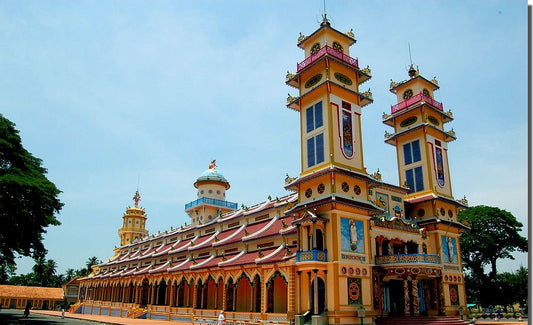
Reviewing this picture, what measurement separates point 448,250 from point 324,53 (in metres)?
19.1

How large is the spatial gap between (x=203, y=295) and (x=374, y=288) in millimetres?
15883

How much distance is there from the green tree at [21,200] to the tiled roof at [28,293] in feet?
173

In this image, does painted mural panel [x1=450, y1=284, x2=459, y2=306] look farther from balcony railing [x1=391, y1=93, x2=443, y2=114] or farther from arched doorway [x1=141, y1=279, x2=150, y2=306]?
arched doorway [x1=141, y1=279, x2=150, y2=306]

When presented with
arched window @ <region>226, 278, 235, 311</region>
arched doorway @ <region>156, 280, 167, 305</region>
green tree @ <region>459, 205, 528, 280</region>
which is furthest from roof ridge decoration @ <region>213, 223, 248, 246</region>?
green tree @ <region>459, 205, 528, 280</region>

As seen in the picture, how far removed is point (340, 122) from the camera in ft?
98.7

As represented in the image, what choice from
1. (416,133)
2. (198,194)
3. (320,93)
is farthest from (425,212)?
(198,194)

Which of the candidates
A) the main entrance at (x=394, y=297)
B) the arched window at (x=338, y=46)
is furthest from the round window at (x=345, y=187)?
the arched window at (x=338, y=46)

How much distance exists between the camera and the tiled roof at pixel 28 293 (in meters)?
77.3

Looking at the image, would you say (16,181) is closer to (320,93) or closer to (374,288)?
(320,93)

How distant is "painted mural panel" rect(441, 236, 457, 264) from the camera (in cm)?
3331

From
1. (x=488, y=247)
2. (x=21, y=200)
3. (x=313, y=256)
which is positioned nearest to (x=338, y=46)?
(x=313, y=256)

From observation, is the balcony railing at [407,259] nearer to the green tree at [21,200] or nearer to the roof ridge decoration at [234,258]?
the roof ridge decoration at [234,258]

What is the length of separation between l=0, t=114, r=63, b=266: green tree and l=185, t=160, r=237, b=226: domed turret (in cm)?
2112

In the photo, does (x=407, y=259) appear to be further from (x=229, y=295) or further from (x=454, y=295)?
(x=229, y=295)
